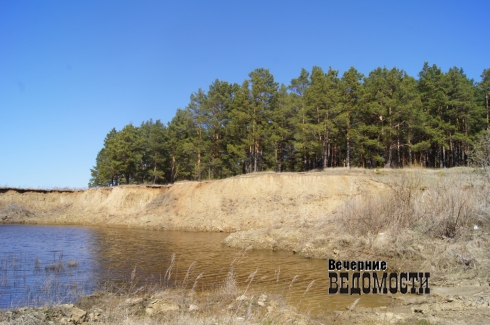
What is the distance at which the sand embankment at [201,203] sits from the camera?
119 feet

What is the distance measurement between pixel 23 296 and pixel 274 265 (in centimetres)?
1078

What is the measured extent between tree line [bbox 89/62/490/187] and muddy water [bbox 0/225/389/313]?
994 inches

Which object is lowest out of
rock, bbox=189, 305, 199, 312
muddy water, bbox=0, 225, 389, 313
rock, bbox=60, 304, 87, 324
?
muddy water, bbox=0, 225, 389, 313

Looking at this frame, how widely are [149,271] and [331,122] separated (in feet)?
108

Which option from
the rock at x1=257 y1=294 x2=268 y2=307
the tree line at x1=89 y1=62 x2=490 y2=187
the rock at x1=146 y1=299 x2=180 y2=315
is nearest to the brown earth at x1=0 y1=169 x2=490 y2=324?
the rock at x1=257 y1=294 x2=268 y2=307

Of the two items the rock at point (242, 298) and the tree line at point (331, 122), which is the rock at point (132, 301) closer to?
the rock at point (242, 298)

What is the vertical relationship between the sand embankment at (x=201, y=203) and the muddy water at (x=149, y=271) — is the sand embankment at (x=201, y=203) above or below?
above

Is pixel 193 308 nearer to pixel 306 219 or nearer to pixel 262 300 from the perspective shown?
pixel 262 300

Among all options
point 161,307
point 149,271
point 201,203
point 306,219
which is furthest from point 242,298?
point 201,203

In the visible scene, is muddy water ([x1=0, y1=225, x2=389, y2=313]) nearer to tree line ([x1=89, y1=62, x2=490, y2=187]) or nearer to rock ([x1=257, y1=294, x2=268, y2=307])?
rock ([x1=257, y1=294, x2=268, y2=307])

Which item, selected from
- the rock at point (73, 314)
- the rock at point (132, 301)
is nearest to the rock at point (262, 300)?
the rock at point (132, 301)

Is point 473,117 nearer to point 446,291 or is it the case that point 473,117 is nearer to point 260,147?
point 260,147

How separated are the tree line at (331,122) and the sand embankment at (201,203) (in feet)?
22.6

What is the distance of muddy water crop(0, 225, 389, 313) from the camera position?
36.7ft
